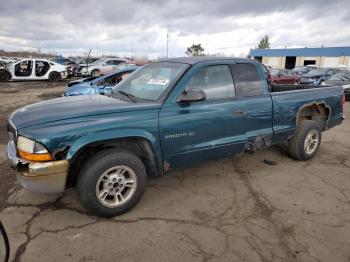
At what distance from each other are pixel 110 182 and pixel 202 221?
3.69ft

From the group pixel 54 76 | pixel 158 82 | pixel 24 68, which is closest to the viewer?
pixel 158 82

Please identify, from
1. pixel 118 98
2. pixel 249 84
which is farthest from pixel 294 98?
pixel 118 98

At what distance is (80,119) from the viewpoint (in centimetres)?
314

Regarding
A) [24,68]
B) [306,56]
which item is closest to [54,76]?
[24,68]

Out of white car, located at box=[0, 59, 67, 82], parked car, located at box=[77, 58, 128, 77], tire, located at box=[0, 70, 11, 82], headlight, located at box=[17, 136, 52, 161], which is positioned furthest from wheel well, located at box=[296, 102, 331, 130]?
tire, located at box=[0, 70, 11, 82]

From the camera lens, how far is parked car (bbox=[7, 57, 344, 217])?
3.02m

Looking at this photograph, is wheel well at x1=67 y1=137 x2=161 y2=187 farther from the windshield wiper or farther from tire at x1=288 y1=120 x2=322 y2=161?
tire at x1=288 y1=120 x2=322 y2=161

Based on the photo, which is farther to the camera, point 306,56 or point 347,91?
point 306,56

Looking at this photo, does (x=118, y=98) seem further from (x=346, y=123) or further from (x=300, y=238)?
(x=346, y=123)

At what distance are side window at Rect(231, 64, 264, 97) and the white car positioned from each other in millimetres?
18126

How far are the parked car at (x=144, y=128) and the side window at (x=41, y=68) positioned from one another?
17.3m

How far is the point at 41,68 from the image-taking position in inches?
766

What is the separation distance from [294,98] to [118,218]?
3325mm

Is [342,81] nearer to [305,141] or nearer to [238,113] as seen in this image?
[305,141]
